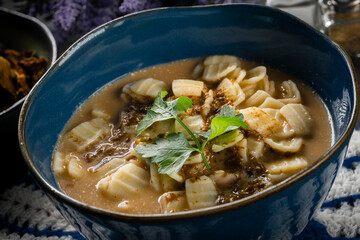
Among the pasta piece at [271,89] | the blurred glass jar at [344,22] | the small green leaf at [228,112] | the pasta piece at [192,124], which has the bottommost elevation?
the blurred glass jar at [344,22]

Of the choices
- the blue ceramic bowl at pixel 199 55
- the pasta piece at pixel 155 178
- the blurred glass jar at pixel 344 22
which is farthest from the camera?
the blurred glass jar at pixel 344 22

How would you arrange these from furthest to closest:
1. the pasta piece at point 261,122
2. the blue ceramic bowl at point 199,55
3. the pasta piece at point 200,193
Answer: the pasta piece at point 261,122, the pasta piece at point 200,193, the blue ceramic bowl at point 199,55

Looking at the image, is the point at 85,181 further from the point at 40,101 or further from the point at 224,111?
the point at 224,111

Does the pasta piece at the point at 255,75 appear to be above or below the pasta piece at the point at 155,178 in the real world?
above

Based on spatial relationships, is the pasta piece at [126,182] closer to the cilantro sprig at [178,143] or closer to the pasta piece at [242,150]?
the cilantro sprig at [178,143]

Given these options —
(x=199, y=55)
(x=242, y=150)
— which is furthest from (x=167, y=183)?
(x=199, y=55)

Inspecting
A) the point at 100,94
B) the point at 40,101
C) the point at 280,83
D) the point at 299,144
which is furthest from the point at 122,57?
the point at 299,144

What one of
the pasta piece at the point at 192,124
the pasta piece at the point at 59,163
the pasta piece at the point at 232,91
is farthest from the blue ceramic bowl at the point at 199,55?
the pasta piece at the point at 192,124

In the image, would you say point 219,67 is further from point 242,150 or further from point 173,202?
point 173,202
